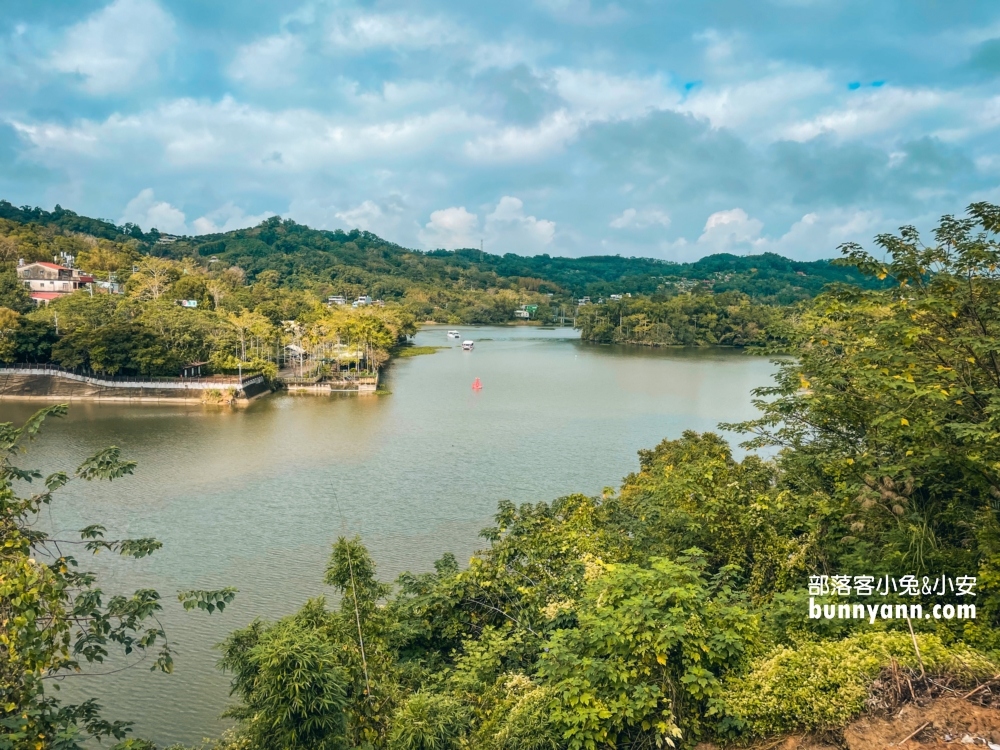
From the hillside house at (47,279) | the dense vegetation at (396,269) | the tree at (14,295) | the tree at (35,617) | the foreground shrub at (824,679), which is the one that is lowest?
the foreground shrub at (824,679)

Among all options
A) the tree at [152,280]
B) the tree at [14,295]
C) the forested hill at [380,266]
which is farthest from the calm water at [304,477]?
the forested hill at [380,266]

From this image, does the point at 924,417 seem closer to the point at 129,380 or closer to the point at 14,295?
the point at 129,380

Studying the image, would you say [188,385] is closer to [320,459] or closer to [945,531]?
[320,459]

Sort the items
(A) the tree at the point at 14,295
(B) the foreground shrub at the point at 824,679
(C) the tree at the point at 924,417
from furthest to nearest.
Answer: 1. (A) the tree at the point at 14,295
2. (C) the tree at the point at 924,417
3. (B) the foreground shrub at the point at 824,679

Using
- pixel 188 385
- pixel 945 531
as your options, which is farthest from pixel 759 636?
pixel 188 385

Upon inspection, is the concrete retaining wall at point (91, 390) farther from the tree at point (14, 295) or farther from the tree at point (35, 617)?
the tree at point (35, 617)

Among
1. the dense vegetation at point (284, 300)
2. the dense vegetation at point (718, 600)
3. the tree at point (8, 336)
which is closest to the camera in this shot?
the dense vegetation at point (718, 600)
